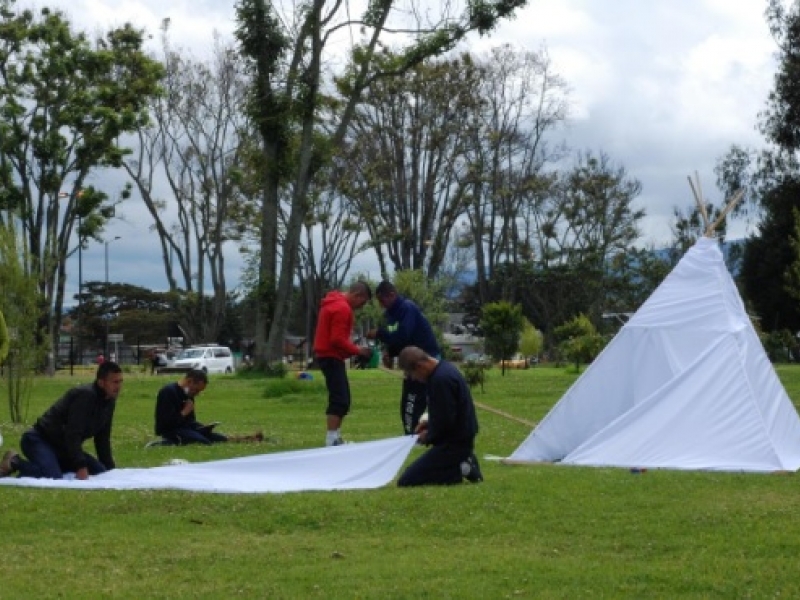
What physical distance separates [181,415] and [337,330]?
2.32 meters

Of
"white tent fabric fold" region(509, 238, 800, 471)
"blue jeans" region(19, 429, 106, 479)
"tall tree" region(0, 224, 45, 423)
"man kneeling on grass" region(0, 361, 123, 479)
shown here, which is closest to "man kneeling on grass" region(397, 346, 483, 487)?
"white tent fabric fold" region(509, 238, 800, 471)

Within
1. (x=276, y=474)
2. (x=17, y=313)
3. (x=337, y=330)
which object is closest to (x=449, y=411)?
(x=276, y=474)

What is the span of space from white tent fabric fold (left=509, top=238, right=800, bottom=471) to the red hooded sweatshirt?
2.49 meters

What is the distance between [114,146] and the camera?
47.5 m

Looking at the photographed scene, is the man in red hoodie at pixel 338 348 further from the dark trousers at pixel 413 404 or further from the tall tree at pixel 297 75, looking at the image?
the tall tree at pixel 297 75

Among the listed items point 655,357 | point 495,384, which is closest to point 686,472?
point 655,357

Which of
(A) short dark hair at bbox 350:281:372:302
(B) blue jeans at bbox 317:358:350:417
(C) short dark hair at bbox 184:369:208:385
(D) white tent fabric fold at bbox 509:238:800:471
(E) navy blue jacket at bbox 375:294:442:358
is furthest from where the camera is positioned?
(C) short dark hair at bbox 184:369:208:385

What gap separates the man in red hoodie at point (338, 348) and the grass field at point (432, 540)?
2495 millimetres

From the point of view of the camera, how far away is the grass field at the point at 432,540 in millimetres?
8219

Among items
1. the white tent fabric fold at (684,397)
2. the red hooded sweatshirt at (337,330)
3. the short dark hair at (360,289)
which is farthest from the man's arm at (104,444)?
the white tent fabric fold at (684,397)

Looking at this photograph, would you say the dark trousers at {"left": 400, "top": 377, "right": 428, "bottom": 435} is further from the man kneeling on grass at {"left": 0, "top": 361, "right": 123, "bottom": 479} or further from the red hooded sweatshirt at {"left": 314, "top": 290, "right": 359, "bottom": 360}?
the man kneeling on grass at {"left": 0, "top": 361, "right": 123, "bottom": 479}

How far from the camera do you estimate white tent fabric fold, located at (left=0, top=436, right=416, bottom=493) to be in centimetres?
1228

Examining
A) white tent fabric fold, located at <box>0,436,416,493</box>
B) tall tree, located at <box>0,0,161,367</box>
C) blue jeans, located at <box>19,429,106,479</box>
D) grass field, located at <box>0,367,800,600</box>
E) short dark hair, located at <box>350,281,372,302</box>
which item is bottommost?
grass field, located at <box>0,367,800,600</box>

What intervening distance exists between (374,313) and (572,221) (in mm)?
21815
